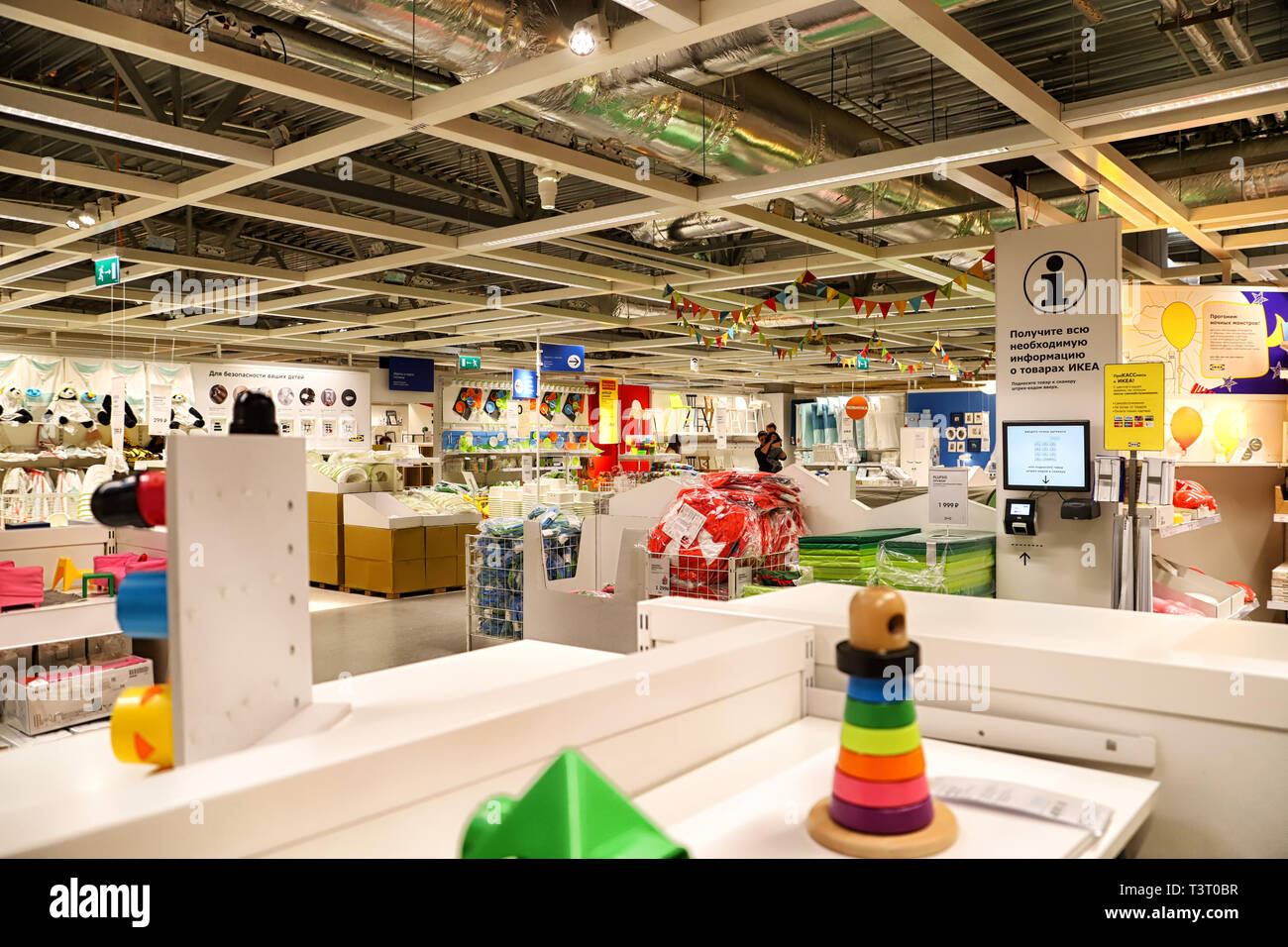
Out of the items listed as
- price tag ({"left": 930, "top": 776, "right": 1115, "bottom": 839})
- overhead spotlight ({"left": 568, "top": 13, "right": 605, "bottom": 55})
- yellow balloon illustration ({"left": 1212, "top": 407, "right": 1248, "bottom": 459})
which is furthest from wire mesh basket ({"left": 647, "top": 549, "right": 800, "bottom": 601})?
yellow balloon illustration ({"left": 1212, "top": 407, "right": 1248, "bottom": 459})

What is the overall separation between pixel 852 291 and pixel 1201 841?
10063mm

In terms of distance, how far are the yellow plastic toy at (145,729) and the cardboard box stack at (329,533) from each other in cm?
975

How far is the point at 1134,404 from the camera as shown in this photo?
163 inches

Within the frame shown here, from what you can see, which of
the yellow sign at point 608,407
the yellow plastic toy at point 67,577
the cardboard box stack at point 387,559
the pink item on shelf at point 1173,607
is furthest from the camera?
the yellow sign at point 608,407

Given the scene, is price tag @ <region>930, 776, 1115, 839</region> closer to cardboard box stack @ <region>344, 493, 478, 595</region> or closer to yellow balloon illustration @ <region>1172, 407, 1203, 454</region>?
yellow balloon illustration @ <region>1172, 407, 1203, 454</region>

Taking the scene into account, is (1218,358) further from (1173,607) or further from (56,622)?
(56,622)

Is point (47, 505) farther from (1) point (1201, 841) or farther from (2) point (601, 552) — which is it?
(1) point (1201, 841)

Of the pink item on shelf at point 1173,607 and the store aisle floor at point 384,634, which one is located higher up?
the pink item on shelf at point 1173,607

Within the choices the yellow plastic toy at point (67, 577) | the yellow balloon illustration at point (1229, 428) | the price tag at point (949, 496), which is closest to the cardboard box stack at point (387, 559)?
the yellow plastic toy at point (67, 577)

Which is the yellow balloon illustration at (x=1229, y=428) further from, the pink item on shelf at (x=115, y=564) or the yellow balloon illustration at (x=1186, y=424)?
the pink item on shelf at (x=115, y=564)

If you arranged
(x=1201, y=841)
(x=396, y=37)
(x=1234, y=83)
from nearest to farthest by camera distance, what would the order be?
(x=1201, y=841) < (x=396, y=37) < (x=1234, y=83)

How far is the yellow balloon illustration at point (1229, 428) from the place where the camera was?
6.64m
